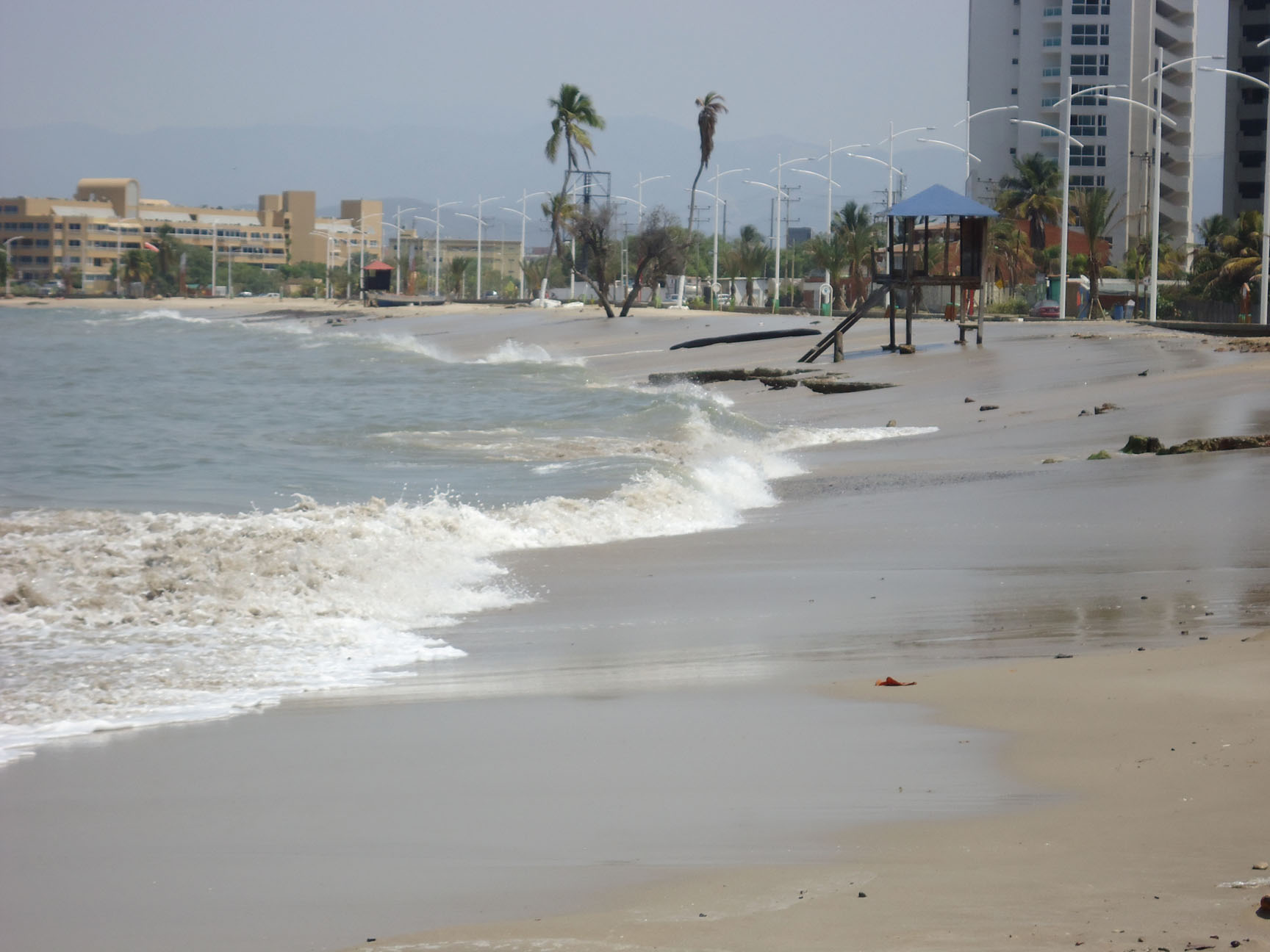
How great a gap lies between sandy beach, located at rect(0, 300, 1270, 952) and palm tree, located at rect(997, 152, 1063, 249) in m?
85.9

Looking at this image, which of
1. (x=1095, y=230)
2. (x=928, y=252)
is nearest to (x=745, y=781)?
(x=928, y=252)

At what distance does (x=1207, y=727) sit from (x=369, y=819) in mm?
3069

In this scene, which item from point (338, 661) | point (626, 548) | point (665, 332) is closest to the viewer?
point (338, 661)

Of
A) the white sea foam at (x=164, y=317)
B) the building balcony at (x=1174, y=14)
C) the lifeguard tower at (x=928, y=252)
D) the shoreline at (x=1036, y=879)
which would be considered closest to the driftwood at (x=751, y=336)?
the lifeguard tower at (x=928, y=252)

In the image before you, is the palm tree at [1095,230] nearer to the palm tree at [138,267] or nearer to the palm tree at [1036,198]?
the palm tree at [1036,198]

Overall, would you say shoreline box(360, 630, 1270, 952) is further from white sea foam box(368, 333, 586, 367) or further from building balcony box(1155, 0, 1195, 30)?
building balcony box(1155, 0, 1195, 30)

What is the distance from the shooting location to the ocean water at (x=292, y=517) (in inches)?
281

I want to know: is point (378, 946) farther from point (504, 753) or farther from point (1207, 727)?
point (1207, 727)

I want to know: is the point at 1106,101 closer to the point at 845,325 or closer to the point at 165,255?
the point at 845,325

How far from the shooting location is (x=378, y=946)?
11.6 ft

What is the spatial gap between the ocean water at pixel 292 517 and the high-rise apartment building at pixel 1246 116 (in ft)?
265

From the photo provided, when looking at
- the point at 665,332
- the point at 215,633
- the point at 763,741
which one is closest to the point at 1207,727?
the point at 763,741

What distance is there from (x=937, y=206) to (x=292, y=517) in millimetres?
27742

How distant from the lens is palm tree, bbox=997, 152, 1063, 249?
91.0 meters
